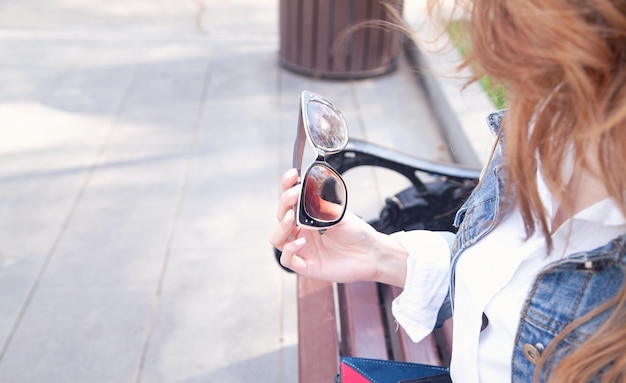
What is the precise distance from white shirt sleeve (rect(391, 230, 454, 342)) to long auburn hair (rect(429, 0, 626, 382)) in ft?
1.17

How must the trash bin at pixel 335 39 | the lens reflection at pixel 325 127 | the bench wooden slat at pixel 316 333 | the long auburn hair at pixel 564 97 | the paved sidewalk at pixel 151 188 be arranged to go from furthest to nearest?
the trash bin at pixel 335 39
the paved sidewalk at pixel 151 188
the bench wooden slat at pixel 316 333
the lens reflection at pixel 325 127
the long auburn hair at pixel 564 97

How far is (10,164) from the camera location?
120 inches

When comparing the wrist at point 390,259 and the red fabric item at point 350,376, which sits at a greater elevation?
the wrist at point 390,259

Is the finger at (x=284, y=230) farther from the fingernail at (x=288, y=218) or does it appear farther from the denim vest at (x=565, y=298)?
the denim vest at (x=565, y=298)

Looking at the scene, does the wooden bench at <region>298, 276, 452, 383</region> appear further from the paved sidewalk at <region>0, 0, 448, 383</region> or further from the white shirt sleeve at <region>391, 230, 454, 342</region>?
the paved sidewalk at <region>0, 0, 448, 383</region>

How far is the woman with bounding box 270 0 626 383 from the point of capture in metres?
0.76

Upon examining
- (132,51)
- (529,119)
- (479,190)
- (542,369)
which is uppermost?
(529,119)

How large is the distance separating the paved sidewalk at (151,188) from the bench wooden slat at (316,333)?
555mm

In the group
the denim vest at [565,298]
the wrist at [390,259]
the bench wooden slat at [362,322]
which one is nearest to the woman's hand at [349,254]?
the wrist at [390,259]

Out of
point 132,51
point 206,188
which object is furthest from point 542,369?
point 132,51

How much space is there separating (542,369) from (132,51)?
4.00m

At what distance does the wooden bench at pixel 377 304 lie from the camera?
1444 mm

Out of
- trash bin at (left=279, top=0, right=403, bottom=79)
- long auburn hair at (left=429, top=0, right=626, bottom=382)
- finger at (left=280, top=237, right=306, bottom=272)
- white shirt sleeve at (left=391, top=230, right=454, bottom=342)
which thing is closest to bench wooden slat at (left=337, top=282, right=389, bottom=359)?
white shirt sleeve at (left=391, top=230, right=454, bottom=342)

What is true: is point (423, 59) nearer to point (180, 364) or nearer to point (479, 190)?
point (180, 364)
